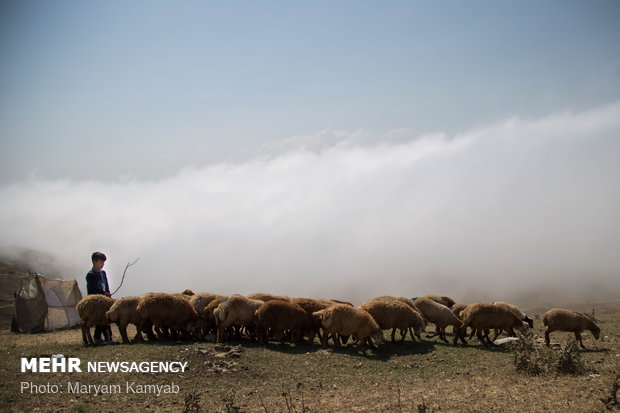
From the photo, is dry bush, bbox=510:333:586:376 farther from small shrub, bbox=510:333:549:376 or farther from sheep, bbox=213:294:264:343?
sheep, bbox=213:294:264:343

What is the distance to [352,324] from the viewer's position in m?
14.4

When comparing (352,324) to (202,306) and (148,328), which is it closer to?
(202,306)

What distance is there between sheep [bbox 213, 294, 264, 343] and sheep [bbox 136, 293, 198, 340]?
106 centimetres

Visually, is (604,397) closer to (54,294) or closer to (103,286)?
(103,286)

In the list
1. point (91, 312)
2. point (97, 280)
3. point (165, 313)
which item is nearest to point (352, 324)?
point (165, 313)

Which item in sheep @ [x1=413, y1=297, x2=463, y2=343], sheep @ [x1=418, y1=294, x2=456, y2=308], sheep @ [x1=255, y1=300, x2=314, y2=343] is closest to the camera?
sheep @ [x1=255, y1=300, x2=314, y2=343]

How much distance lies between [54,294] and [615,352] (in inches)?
871

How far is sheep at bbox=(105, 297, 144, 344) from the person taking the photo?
14.6 meters

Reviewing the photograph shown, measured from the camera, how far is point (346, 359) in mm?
13227

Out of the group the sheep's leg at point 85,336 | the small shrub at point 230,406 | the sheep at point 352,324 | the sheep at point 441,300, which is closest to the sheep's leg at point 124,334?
the sheep's leg at point 85,336

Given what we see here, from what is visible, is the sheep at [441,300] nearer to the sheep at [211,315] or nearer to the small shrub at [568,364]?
the sheep at [211,315]

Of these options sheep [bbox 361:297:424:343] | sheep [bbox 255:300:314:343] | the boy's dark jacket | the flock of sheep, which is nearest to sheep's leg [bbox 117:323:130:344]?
the flock of sheep

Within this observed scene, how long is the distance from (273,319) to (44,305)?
12.2 meters

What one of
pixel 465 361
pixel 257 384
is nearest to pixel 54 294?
pixel 257 384
